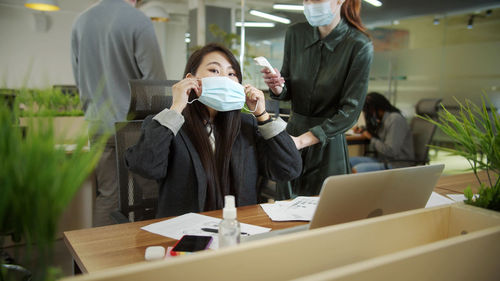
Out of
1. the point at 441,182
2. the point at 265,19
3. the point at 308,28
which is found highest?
the point at 265,19

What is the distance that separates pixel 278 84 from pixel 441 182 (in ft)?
3.15

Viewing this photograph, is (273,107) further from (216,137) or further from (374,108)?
(374,108)

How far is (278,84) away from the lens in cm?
186

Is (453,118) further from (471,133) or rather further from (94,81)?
(94,81)

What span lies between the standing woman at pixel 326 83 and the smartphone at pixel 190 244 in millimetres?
798

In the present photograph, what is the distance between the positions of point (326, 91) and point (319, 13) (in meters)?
0.38

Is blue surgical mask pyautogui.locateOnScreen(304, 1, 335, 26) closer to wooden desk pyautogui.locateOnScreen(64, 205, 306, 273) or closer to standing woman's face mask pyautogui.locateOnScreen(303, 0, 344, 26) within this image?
standing woman's face mask pyautogui.locateOnScreen(303, 0, 344, 26)

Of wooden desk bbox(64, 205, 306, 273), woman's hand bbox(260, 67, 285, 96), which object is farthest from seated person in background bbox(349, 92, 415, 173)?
wooden desk bbox(64, 205, 306, 273)

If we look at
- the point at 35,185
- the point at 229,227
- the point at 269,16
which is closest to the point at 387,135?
the point at 269,16

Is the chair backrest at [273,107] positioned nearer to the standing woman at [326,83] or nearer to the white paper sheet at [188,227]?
the standing woman at [326,83]

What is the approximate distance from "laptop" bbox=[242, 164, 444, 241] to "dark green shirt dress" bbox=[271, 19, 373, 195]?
81 centimetres

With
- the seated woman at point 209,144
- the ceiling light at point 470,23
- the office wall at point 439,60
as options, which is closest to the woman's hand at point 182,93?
the seated woman at point 209,144

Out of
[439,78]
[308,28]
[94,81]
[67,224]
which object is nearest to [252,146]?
[308,28]

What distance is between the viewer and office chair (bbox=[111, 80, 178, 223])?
168 cm
